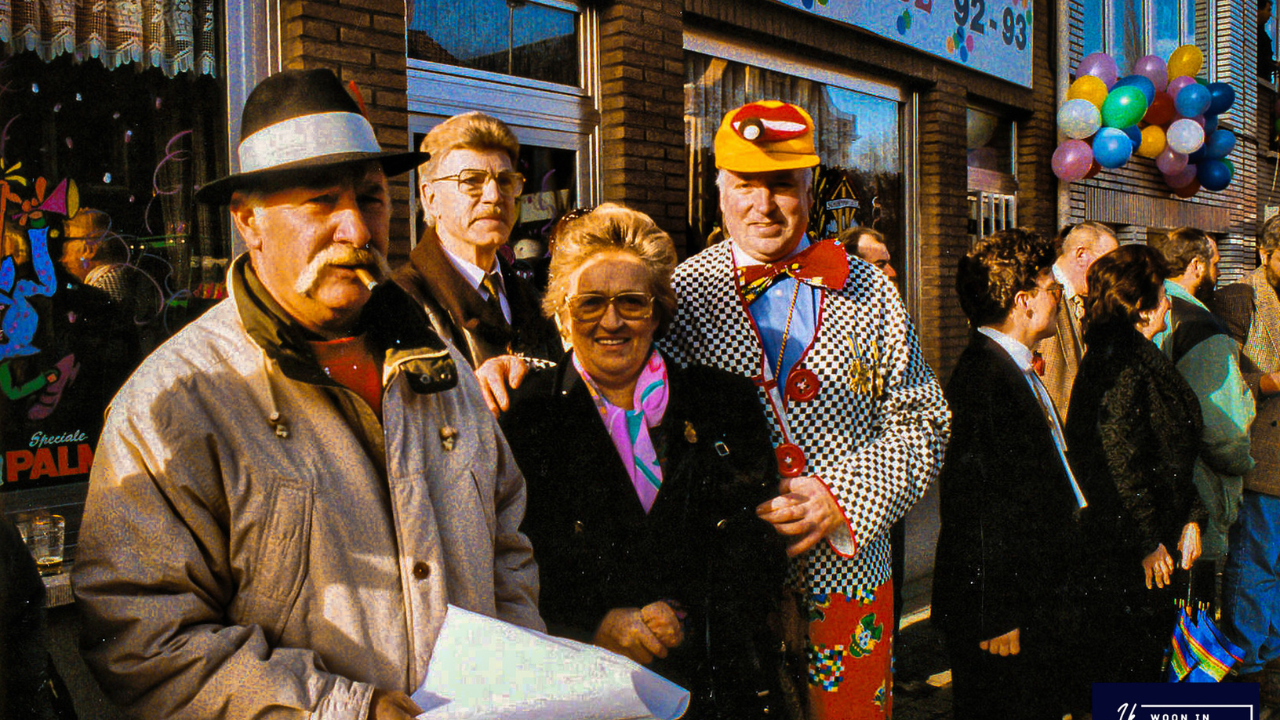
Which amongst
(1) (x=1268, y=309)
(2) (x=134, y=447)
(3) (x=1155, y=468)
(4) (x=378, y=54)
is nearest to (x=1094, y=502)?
(3) (x=1155, y=468)

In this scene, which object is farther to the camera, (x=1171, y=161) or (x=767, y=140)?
(x=1171, y=161)

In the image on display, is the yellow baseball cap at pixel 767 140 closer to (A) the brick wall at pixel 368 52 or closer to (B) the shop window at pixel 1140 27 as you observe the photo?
(A) the brick wall at pixel 368 52

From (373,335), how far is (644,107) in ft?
13.2

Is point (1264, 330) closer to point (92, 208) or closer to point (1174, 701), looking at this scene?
point (1174, 701)

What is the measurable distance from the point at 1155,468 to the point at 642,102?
3334 millimetres

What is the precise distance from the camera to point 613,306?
2203 mm

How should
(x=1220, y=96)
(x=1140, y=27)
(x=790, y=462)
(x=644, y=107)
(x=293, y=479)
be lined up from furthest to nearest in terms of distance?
(x=1140, y=27) → (x=1220, y=96) → (x=644, y=107) → (x=790, y=462) → (x=293, y=479)

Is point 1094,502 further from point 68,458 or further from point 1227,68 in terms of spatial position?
point 1227,68

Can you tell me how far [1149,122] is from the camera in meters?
9.30

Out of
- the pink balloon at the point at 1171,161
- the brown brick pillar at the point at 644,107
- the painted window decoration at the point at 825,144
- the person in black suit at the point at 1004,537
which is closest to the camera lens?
the person in black suit at the point at 1004,537

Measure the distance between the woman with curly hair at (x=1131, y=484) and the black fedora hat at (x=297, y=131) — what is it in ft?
9.17

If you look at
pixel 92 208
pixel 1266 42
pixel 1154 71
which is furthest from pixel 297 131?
pixel 1266 42

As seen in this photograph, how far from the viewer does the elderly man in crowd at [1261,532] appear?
411cm

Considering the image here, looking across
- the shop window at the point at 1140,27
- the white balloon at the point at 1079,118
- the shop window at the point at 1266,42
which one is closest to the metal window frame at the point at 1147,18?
the shop window at the point at 1140,27
